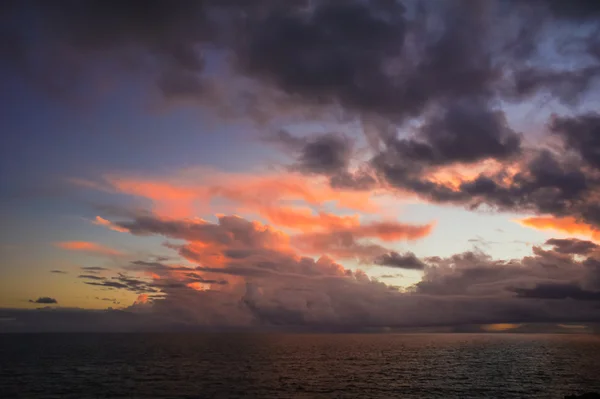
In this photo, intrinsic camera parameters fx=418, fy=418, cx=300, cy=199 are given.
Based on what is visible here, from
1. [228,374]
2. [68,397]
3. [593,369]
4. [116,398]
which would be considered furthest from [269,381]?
[593,369]

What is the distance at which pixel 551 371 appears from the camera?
114438mm

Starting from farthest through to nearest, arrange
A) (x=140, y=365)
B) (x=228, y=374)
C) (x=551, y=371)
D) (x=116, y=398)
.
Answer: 1. (x=140, y=365)
2. (x=551, y=371)
3. (x=228, y=374)
4. (x=116, y=398)

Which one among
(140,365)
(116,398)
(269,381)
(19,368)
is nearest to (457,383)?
(269,381)

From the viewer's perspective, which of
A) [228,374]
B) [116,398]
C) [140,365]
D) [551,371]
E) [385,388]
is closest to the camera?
[116,398]

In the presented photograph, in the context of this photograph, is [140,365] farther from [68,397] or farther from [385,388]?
[385,388]

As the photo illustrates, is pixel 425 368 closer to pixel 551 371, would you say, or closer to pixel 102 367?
pixel 551 371

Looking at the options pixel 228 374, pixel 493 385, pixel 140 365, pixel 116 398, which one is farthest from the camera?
pixel 140 365

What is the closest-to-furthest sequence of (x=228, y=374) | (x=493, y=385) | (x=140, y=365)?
(x=493, y=385), (x=228, y=374), (x=140, y=365)

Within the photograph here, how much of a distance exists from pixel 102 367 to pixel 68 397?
48908 millimetres

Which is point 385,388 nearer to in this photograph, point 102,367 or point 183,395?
point 183,395

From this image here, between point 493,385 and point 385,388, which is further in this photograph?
point 493,385

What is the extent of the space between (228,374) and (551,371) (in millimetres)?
87347

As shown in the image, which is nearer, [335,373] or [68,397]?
[68,397]

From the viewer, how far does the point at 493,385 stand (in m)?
88.4
